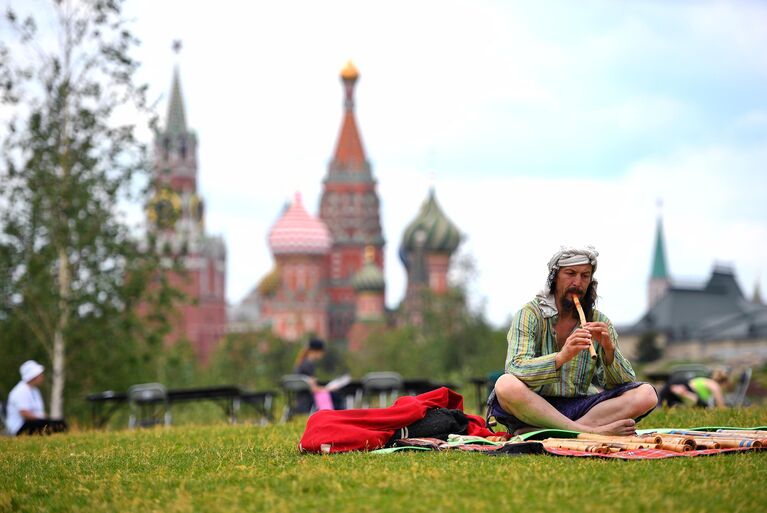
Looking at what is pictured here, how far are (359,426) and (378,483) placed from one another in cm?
146

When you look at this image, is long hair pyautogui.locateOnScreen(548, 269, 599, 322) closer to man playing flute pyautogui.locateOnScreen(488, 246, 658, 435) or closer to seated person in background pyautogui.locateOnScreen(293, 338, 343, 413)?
man playing flute pyautogui.locateOnScreen(488, 246, 658, 435)

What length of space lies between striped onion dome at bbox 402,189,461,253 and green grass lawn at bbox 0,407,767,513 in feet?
336

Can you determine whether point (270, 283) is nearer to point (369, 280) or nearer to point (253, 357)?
point (369, 280)

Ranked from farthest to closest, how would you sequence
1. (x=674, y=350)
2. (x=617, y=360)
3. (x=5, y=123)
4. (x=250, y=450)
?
(x=674, y=350) → (x=5, y=123) → (x=250, y=450) → (x=617, y=360)

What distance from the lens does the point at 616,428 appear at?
670 cm

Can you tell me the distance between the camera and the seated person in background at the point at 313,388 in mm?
13984

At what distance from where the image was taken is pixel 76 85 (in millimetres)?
21750

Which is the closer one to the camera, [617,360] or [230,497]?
[230,497]

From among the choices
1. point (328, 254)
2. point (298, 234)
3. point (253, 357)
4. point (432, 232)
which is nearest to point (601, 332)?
point (253, 357)

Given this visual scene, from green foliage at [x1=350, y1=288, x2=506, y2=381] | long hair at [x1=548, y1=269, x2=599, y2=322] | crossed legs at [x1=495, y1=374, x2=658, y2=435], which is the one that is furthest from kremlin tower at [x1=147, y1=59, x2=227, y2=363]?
crossed legs at [x1=495, y1=374, x2=658, y2=435]

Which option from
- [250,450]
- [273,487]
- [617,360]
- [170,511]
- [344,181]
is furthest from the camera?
[344,181]

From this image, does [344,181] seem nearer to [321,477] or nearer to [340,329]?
[340,329]

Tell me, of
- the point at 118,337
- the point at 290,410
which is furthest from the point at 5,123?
the point at 290,410

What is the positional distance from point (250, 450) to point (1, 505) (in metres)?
2.08
